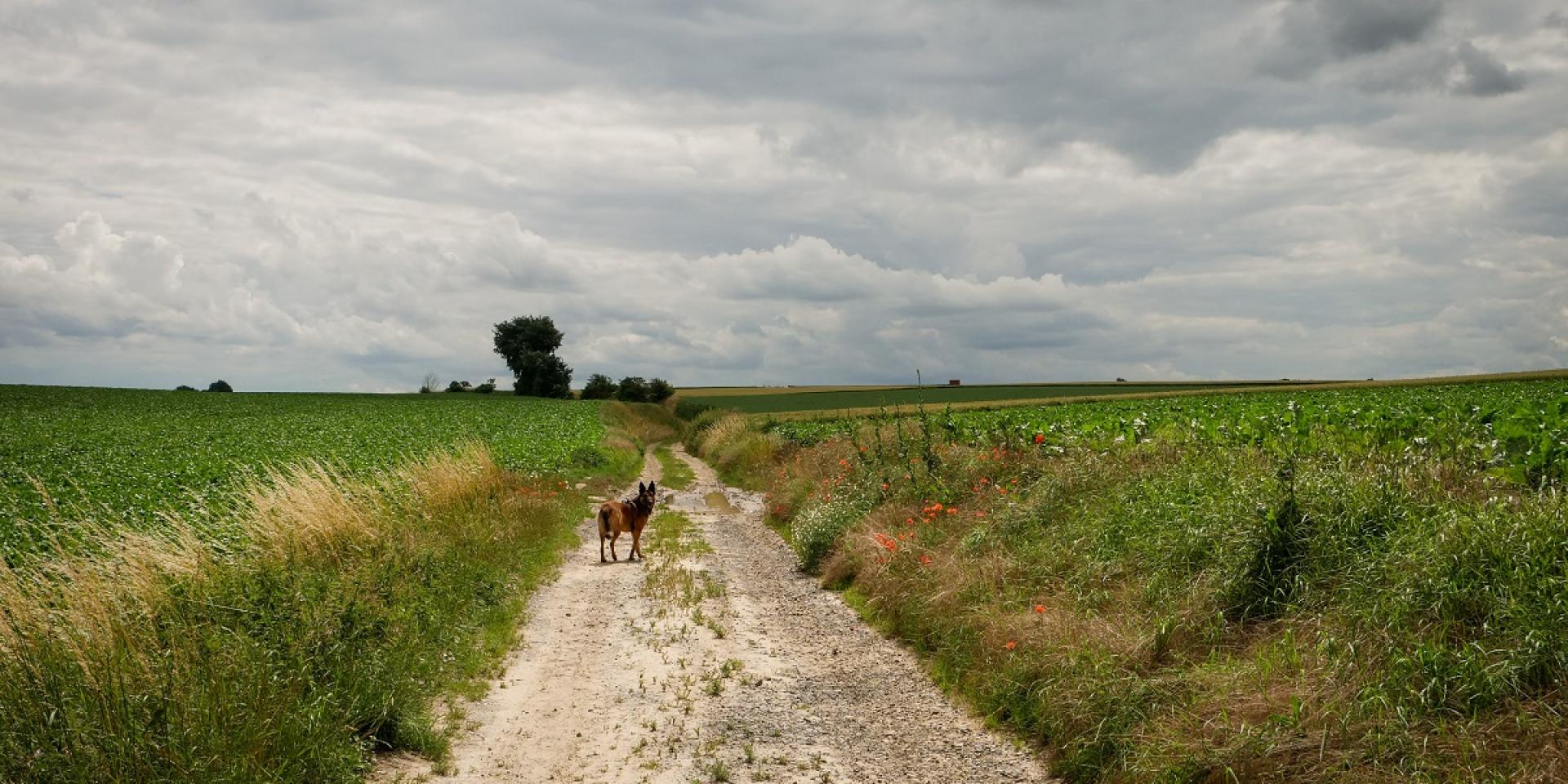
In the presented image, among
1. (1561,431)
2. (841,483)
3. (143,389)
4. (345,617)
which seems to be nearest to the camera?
(345,617)

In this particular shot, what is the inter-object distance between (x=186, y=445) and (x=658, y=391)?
7275 cm

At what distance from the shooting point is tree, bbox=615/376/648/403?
328ft

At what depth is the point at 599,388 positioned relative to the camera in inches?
4134

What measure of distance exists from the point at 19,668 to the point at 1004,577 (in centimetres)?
915

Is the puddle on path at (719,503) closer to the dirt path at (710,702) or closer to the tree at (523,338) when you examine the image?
the dirt path at (710,702)

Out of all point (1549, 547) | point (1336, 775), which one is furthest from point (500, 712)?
point (1549, 547)

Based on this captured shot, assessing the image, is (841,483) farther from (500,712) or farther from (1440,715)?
(1440,715)

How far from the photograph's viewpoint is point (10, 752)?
562 centimetres

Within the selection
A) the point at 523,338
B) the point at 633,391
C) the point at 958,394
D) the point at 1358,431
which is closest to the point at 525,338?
the point at 523,338

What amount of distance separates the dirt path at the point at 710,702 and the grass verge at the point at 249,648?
0.64m

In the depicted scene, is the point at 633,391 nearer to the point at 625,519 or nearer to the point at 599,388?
the point at 599,388

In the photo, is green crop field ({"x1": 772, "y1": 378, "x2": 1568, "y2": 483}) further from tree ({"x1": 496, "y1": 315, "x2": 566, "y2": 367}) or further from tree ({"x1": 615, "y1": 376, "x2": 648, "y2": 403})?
tree ({"x1": 496, "y1": 315, "x2": 566, "y2": 367})

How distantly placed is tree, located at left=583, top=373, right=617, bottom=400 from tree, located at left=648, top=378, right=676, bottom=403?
5.18 m

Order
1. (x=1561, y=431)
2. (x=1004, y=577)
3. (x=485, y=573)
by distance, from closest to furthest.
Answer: (x=1561, y=431) → (x=1004, y=577) → (x=485, y=573)
